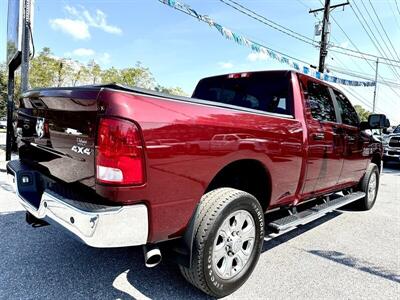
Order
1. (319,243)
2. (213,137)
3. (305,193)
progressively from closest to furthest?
(213,137) → (305,193) → (319,243)

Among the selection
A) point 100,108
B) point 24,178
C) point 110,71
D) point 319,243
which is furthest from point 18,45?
point 110,71

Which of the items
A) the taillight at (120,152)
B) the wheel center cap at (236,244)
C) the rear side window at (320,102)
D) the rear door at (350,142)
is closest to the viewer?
the taillight at (120,152)

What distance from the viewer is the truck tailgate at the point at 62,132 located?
6.82 feet

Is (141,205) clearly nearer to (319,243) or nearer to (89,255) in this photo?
(89,255)

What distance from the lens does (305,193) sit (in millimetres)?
3609

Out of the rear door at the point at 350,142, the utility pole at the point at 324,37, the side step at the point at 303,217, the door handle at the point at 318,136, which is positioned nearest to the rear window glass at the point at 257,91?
the door handle at the point at 318,136

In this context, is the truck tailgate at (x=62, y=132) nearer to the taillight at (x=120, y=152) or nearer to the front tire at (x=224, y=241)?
the taillight at (x=120, y=152)

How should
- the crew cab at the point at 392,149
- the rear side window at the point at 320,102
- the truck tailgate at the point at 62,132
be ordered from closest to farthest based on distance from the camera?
the truck tailgate at the point at 62,132 → the rear side window at the point at 320,102 → the crew cab at the point at 392,149

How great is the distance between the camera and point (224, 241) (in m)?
2.56

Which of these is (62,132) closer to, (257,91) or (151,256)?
(151,256)

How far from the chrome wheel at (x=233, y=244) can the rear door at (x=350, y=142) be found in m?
2.14

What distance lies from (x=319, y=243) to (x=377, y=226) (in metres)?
1.42

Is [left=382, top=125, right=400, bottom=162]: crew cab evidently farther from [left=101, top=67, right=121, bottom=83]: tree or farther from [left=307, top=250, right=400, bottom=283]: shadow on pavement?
[left=101, top=67, right=121, bottom=83]: tree

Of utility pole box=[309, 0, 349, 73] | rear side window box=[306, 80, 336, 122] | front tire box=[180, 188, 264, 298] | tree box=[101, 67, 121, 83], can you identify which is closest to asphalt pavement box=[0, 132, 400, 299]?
front tire box=[180, 188, 264, 298]
